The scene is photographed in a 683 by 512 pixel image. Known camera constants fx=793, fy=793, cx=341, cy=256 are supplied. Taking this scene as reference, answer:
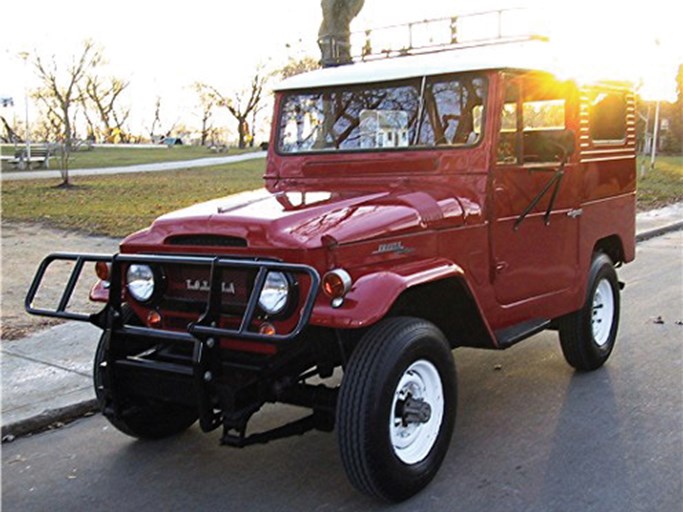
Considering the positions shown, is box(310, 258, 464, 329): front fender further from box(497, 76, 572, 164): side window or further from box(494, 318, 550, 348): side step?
box(497, 76, 572, 164): side window

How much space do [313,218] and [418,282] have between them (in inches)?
23.9

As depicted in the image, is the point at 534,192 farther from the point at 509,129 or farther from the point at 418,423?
the point at 418,423

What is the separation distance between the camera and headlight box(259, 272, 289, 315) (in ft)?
12.0

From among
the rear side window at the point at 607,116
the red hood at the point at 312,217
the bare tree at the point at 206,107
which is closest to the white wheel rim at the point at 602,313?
the rear side window at the point at 607,116

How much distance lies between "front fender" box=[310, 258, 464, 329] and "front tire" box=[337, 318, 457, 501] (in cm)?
20

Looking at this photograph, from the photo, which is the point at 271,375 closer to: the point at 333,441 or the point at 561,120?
the point at 333,441

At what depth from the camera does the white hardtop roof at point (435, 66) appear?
473 centimetres

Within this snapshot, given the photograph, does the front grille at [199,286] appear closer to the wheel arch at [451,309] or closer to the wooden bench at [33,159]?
the wheel arch at [451,309]

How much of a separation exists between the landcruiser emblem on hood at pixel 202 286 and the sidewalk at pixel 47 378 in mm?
1690

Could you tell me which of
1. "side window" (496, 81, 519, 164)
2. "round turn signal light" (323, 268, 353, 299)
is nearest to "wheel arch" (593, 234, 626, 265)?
"side window" (496, 81, 519, 164)

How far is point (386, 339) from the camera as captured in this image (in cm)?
370

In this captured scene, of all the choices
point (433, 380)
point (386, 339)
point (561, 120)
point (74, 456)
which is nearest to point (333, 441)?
point (433, 380)

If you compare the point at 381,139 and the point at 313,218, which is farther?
the point at 381,139

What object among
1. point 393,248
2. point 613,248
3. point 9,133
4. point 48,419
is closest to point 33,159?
point 48,419
